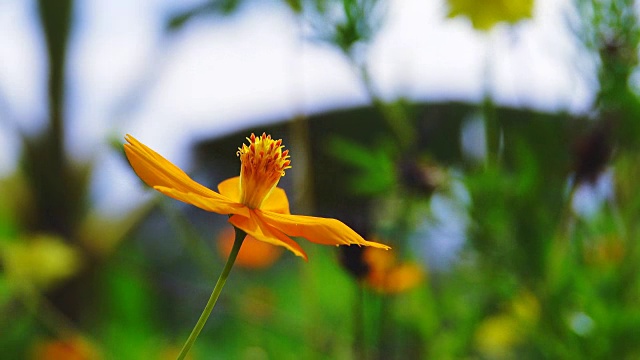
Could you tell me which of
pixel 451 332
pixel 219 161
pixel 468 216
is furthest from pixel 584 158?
pixel 219 161

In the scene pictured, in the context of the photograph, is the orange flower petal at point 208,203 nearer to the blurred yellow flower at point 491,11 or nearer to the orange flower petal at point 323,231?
the orange flower petal at point 323,231

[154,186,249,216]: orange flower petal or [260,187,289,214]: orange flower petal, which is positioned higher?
[260,187,289,214]: orange flower petal

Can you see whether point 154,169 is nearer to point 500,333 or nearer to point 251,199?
point 251,199

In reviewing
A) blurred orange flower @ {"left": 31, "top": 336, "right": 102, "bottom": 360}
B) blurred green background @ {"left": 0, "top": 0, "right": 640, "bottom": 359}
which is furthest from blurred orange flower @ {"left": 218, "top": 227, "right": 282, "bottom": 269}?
blurred orange flower @ {"left": 31, "top": 336, "right": 102, "bottom": 360}

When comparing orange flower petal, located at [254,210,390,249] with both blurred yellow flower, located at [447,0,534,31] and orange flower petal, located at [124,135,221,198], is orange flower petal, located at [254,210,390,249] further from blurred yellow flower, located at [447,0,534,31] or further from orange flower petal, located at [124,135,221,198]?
blurred yellow flower, located at [447,0,534,31]

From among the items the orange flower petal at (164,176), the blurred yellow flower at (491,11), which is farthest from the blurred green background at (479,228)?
the orange flower petal at (164,176)
